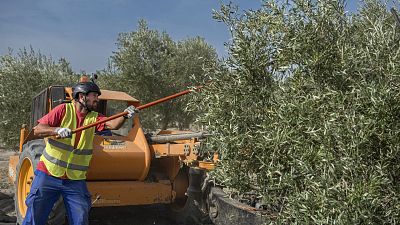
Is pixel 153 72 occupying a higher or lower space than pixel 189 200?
higher

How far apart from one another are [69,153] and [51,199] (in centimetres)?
54

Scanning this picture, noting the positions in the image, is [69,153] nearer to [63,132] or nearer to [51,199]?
[63,132]

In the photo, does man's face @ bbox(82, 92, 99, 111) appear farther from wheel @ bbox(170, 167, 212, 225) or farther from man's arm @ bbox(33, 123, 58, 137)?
wheel @ bbox(170, 167, 212, 225)

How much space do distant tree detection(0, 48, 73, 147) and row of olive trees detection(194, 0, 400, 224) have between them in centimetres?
1260

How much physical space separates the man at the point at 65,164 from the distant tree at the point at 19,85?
11533 millimetres

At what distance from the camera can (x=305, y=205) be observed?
3.77 meters

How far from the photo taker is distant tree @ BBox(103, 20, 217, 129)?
1861 centimetres

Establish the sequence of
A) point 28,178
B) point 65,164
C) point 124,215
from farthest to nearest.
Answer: point 124,215 < point 28,178 < point 65,164

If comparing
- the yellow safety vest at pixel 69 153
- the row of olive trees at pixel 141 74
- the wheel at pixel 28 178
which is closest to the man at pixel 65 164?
the yellow safety vest at pixel 69 153

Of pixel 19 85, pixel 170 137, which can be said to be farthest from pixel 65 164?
pixel 19 85

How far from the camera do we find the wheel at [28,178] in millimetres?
6848

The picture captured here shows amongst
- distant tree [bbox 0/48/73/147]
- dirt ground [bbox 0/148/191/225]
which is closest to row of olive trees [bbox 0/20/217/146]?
distant tree [bbox 0/48/73/147]

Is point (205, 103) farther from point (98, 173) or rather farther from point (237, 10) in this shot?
point (98, 173)

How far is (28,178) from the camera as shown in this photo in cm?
763
